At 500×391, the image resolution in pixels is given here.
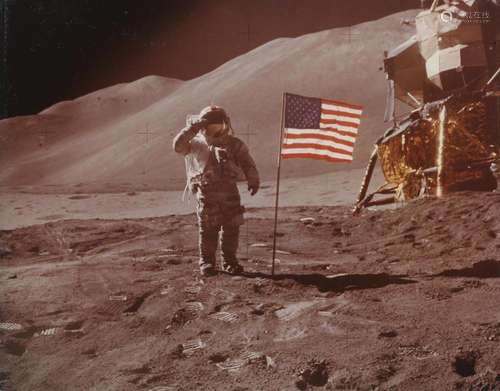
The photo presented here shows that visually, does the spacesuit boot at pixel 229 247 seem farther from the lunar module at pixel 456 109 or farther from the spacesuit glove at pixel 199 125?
the lunar module at pixel 456 109

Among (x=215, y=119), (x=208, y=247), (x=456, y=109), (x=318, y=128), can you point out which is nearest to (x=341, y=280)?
(x=208, y=247)

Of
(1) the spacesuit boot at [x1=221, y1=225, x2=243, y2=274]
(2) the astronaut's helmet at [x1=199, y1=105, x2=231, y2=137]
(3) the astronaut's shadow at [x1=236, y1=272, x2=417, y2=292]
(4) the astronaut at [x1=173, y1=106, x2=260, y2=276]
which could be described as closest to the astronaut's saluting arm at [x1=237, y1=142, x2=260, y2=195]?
(4) the astronaut at [x1=173, y1=106, x2=260, y2=276]

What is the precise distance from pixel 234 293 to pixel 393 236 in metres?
2.39

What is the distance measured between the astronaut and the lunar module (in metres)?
2.99

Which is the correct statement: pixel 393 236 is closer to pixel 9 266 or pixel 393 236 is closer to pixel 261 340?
pixel 261 340

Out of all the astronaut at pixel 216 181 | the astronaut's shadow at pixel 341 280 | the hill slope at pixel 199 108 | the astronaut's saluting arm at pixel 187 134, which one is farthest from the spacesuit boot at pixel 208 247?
the hill slope at pixel 199 108

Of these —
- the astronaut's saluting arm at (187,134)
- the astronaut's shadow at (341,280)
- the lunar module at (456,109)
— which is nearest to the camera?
the astronaut's shadow at (341,280)

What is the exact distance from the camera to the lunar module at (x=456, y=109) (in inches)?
227

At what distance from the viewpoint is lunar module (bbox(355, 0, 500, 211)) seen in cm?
578

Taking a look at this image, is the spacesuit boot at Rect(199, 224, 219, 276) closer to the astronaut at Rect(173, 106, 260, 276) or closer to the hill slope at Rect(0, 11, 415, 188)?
the astronaut at Rect(173, 106, 260, 276)

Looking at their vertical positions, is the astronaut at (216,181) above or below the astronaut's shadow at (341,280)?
above

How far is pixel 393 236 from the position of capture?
4961mm

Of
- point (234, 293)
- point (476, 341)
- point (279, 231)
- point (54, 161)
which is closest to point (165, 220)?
point (279, 231)

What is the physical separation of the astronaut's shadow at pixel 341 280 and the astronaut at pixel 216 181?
0.31 meters
